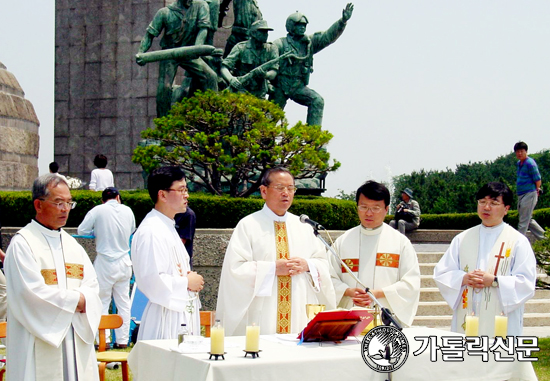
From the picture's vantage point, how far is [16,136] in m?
17.2

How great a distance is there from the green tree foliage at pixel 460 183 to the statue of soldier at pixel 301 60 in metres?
23.0

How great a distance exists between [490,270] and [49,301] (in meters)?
3.39

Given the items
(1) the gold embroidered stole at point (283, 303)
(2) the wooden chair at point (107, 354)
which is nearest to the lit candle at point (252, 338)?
(1) the gold embroidered stole at point (283, 303)

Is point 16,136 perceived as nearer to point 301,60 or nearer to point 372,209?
point 301,60

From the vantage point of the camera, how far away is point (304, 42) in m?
15.8

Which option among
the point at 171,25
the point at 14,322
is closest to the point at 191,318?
the point at 14,322

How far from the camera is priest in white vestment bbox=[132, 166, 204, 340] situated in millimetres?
5480

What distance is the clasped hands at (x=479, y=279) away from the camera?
6.32m

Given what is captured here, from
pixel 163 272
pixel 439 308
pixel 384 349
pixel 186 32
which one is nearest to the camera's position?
pixel 384 349

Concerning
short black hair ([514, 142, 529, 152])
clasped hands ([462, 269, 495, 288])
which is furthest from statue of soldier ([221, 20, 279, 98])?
clasped hands ([462, 269, 495, 288])

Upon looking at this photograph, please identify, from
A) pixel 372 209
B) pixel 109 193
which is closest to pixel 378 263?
pixel 372 209

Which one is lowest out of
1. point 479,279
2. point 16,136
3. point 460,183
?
point 479,279

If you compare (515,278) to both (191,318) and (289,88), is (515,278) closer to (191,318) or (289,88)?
(191,318)

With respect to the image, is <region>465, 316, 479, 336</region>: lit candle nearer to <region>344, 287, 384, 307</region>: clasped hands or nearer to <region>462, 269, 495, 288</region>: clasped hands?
<region>344, 287, 384, 307</region>: clasped hands
